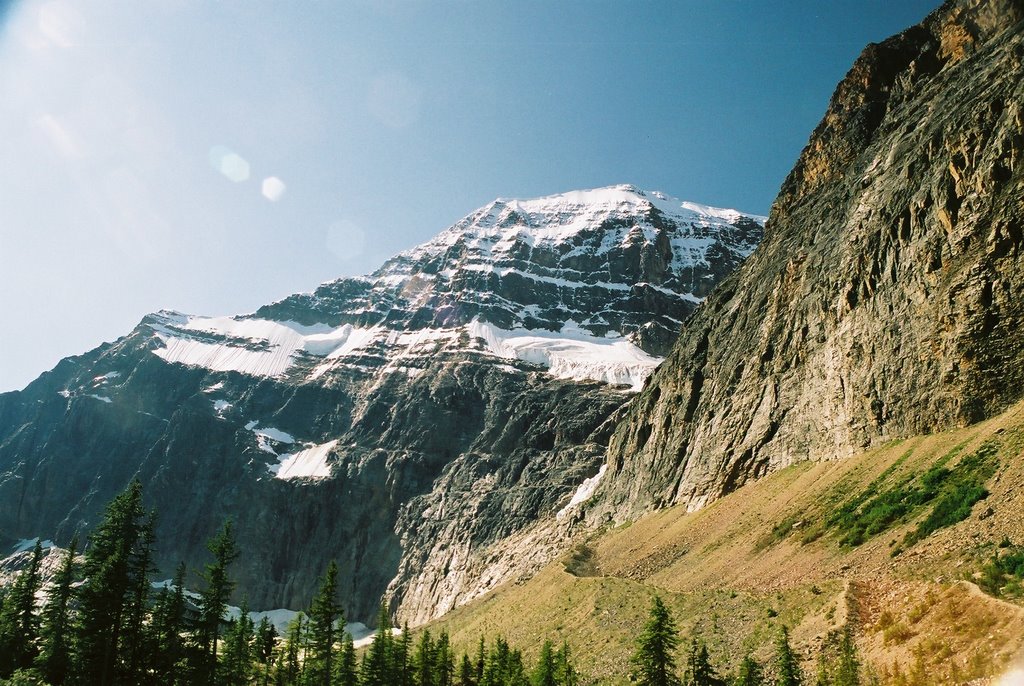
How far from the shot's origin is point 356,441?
152625 millimetres

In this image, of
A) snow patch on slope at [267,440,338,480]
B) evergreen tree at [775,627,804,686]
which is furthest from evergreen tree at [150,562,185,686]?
snow patch on slope at [267,440,338,480]

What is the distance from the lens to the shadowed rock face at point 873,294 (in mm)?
44938

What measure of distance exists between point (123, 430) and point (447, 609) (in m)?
116

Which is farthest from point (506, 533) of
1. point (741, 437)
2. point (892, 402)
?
point (892, 402)

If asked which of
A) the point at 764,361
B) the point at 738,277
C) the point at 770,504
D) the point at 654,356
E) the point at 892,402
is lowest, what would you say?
the point at 770,504

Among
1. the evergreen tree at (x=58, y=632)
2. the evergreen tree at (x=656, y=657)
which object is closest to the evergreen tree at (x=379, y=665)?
the evergreen tree at (x=58, y=632)

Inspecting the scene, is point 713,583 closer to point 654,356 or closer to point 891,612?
point 891,612

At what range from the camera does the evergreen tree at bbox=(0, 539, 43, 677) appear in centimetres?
4238

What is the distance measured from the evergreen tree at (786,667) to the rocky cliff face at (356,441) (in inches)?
2294

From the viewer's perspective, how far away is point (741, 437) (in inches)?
2601

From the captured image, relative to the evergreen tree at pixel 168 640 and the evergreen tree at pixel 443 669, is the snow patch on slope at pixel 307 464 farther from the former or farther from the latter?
the evergreen tree at pixel 168 640

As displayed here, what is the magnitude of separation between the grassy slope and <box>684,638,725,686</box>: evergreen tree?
1549 millimetres

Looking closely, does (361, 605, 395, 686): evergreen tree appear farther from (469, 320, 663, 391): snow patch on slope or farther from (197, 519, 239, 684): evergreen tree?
(469, 320, 663, 391): snow patch on slope

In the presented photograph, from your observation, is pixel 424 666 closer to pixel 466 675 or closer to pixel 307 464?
pixel 466 675
